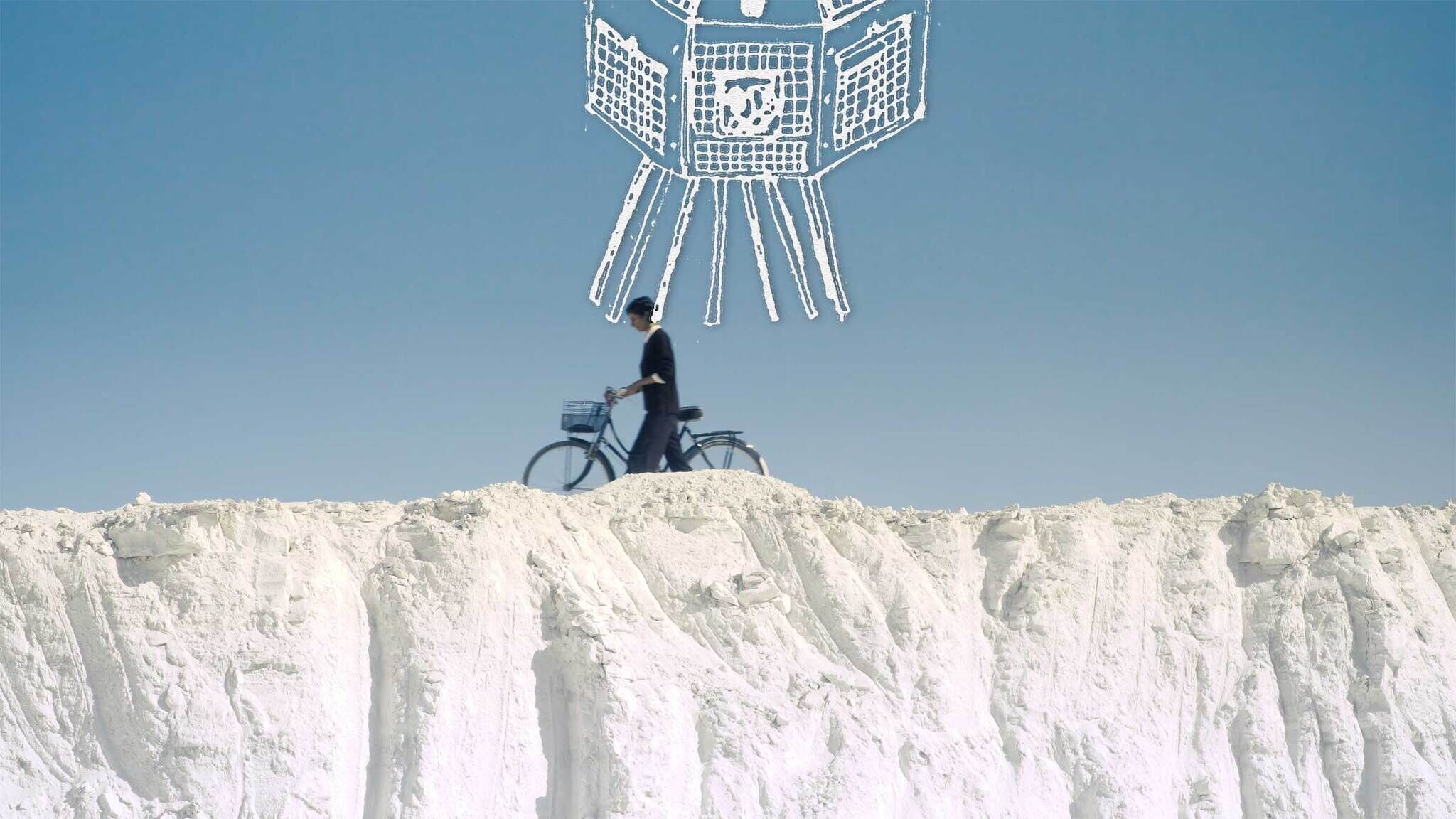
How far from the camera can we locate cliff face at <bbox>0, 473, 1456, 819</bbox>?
22.2 feet

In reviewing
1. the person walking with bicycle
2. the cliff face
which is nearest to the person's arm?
the person walking with bicycle

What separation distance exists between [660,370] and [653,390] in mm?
182

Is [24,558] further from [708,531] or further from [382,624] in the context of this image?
[708,531]

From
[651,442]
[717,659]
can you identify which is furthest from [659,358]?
[717,659]

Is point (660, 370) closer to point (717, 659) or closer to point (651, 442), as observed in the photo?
point (651, 442)

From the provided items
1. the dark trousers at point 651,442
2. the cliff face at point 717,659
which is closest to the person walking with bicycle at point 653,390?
the dark trousers at point 651,442

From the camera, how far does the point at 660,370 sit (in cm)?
1009

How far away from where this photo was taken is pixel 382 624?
7266 millimetres

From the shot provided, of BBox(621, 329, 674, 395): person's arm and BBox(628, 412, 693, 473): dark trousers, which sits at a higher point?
BBox(621, 329, 674, 395): person's arm

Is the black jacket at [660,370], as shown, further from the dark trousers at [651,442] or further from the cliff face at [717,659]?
the cliff face at [717,659]

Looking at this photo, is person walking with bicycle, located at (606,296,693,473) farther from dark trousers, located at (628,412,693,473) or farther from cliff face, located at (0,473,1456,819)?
cliff face, located at (0,473,1456,819)

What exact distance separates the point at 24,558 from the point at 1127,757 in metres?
6.41

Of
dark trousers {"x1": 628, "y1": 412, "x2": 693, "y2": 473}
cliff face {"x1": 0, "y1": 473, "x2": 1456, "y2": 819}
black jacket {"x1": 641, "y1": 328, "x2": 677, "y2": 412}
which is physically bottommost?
cliff face {"x1": 0, "y1": 473, "x2": 1456, "y2": 819}

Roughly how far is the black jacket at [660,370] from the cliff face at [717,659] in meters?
1.28
